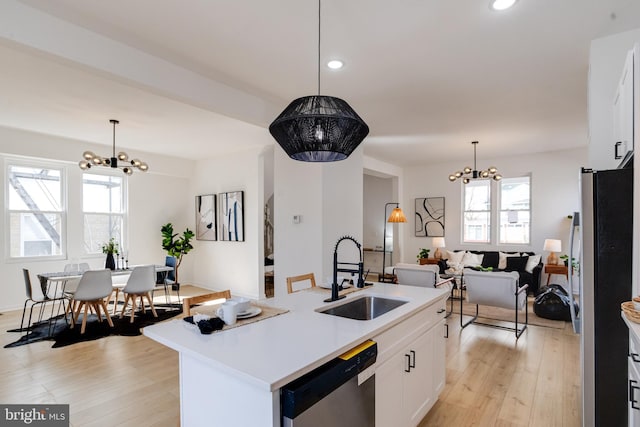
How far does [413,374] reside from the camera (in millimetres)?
2086

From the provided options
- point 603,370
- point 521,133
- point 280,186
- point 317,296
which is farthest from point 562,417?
point 521,133

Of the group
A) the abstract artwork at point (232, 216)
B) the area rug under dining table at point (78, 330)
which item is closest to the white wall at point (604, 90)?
the area rug under dining table at point (78, 330)

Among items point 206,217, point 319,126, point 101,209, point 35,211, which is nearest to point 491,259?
point 206,217

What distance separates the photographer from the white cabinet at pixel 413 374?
179 cm

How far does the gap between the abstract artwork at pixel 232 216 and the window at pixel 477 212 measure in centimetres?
495

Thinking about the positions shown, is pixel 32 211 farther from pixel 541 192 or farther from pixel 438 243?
pixel 541 192

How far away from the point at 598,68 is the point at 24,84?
17.5ft

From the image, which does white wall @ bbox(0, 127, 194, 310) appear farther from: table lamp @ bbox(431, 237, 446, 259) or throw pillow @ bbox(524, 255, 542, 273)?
throw pillow @ bbox(524, 255, 542, 273)

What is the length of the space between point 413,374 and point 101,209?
6710 mm

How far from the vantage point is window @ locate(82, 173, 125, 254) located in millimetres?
6410

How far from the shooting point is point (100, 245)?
258 inches

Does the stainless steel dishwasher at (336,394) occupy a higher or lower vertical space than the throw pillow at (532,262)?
higher

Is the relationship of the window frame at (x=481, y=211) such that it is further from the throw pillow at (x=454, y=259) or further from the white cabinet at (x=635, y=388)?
the white cabinet at (x=635, y=388)

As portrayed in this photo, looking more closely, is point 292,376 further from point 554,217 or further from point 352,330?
point 554,217
